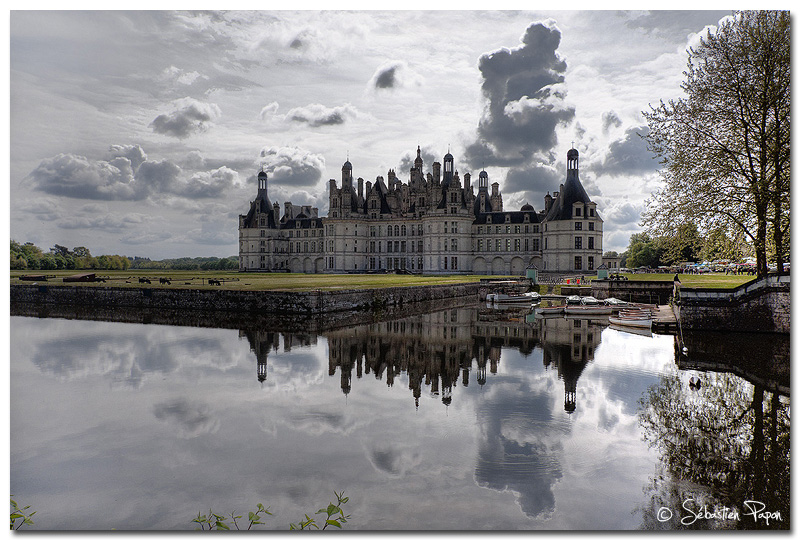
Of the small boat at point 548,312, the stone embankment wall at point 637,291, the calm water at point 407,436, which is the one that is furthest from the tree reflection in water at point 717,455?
the stone embankment wall at point 637,291

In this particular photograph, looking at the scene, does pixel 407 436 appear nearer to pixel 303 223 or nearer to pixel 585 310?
pixel 585 310

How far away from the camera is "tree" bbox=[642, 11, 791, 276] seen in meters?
11.8

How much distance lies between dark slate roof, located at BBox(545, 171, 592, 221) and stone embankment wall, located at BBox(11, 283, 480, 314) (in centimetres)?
2291

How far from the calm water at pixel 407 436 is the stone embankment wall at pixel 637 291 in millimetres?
19773

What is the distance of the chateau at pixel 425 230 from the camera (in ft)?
164

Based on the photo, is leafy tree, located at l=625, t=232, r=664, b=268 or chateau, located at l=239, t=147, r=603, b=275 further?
leafy tree, located at l=625, t=232, r=664, b=268

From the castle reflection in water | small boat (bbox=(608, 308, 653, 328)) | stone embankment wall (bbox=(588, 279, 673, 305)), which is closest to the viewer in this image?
the castle reflection in water

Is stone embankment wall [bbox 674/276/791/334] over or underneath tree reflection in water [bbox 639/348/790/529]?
over

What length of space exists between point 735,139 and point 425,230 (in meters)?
43.8

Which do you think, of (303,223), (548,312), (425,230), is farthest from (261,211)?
(548,312)

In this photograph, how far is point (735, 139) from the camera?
47.0 ft

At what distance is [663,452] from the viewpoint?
6.54 meters

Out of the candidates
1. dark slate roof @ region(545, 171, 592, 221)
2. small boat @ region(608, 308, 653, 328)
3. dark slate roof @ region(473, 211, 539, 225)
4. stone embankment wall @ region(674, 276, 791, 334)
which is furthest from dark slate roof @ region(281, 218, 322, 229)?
stone embankment wall @ region(674, 276, 791, 334)

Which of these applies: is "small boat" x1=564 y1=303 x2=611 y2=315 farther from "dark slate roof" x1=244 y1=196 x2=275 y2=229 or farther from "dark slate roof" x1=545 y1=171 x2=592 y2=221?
"dark slate roof" x1=244 y1=196 x2=275 y2=229
